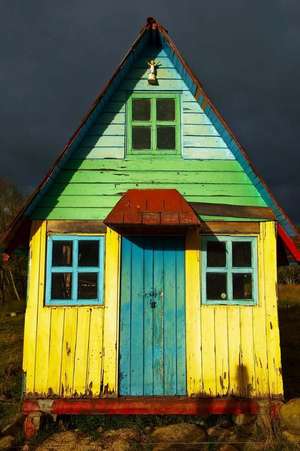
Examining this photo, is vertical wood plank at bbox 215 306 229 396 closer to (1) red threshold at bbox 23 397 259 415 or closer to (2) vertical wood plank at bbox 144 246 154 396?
(1) red threshold at bbox 23 397 259 415

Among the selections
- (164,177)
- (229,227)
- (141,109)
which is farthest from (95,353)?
(141,109)

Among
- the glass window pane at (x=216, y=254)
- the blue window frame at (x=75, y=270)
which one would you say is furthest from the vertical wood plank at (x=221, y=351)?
the blue window frame at (x=75, y=270)

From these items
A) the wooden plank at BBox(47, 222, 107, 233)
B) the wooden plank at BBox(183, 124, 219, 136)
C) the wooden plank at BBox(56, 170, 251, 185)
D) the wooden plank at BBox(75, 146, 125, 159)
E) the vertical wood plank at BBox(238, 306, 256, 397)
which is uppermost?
the wooden plank at BBox(183, 124, 219, 136)

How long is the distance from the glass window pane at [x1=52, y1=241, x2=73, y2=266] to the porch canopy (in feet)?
2.97

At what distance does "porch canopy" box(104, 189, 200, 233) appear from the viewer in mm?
6012

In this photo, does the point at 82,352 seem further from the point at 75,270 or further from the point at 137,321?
the point at 75,270

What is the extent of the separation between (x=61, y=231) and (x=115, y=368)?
7.81ft

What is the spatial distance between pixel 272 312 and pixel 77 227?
11.4 feet

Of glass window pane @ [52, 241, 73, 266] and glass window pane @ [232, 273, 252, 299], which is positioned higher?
glass window pane @ [52, 241, 73, 266]

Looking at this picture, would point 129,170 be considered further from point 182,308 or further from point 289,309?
point 289,309

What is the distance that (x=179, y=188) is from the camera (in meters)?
7.01

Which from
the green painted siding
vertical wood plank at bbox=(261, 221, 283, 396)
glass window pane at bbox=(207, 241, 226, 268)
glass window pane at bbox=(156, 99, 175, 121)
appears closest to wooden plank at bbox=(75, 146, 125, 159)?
the green painted siding

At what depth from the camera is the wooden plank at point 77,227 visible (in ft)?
22.3

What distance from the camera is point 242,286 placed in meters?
6.86
